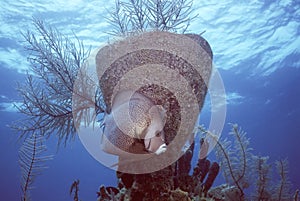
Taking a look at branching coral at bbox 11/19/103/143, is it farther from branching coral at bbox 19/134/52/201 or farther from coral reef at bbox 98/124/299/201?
coral reef at bbox 98/124/299/201

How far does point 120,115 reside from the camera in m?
A: 3.23

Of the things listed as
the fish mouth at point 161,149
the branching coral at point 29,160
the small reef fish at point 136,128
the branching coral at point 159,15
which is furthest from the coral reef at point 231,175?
the branching coral at point 159,15

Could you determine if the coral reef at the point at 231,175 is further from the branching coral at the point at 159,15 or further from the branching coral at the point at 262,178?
the branching coral at the point at 159,15

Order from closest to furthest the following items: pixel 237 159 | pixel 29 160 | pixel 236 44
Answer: pixel 29 160, pixel 237 159, pixel 236 44

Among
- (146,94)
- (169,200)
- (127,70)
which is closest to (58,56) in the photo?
(127,70)

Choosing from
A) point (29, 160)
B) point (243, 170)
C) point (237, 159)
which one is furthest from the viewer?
point (237, 159)

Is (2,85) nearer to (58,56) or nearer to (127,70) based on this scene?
(58,56)

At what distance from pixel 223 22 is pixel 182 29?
9150 mm

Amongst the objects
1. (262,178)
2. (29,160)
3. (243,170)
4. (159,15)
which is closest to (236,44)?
(262,178)

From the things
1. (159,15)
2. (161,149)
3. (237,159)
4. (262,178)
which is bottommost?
(262,178)

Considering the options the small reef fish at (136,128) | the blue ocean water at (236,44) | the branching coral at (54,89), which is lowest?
the small reef fish at (136,128)

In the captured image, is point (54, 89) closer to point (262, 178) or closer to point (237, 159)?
point (237, 159)

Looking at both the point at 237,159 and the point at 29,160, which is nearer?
the point at 29,160

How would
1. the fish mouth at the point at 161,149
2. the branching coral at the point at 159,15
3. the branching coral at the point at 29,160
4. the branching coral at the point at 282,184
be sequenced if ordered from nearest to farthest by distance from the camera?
1. the fish mouth at the point at 161,149
2. the branching coral at the point at 29,160
3. the branching coral at the point at 159,15
4. the branching coral at the point at 282,184
